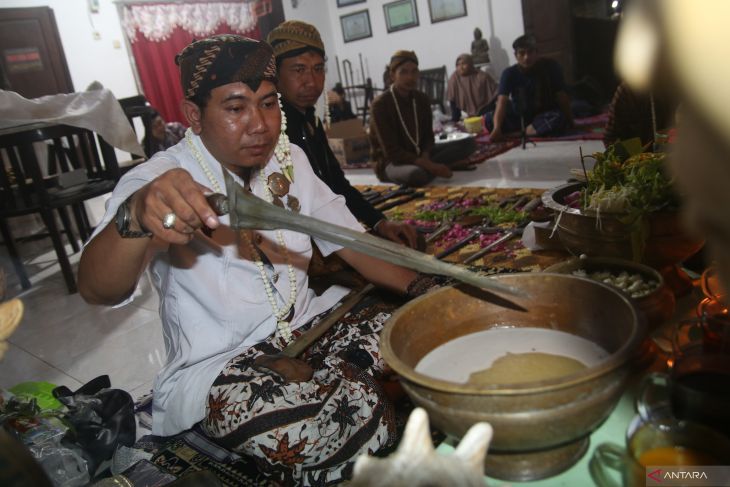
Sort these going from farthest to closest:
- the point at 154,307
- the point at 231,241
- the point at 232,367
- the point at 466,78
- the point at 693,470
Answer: the point at 466,78 → the point at 154,307 → the point at 231,241 → the point at 232,367 → the point at 693,470

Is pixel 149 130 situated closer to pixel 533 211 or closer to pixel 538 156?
pixel 533 211

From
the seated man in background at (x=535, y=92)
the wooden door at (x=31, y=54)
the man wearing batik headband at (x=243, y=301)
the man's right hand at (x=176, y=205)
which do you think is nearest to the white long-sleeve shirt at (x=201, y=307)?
the man wearing batik headband at (x=243, y=301)

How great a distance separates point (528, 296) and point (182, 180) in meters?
0.80

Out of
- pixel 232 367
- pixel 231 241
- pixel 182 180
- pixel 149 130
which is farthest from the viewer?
pixel 149 130

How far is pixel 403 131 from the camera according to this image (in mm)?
5508

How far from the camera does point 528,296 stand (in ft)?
3.30

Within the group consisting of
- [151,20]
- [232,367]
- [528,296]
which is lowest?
[232,367]

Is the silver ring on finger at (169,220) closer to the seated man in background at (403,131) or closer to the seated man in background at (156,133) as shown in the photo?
the seated man in background at (156,133)

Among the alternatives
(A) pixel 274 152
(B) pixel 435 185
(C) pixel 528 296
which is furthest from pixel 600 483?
(B) pixel 435 185

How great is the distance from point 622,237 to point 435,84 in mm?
9781

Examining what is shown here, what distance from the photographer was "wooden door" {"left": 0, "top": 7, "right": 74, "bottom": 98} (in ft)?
25.1

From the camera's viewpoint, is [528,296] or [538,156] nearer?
[528,296]

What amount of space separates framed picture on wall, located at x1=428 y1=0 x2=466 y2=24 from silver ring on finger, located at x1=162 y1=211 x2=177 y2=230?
1037 centimetres

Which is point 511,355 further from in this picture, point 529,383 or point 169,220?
point 169,220
